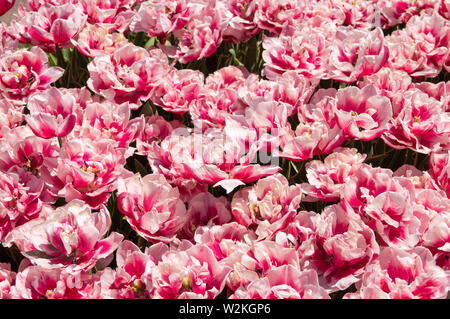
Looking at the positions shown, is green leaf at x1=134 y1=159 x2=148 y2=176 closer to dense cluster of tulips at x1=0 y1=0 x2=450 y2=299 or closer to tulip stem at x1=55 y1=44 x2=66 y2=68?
dense cluster of tulips at x1=0 y1=0 x2=450 y2=299

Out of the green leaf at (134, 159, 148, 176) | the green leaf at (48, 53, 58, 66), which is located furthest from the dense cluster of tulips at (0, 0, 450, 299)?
the green leaf at (48, 53, 58, 66)

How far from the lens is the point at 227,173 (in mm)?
1270

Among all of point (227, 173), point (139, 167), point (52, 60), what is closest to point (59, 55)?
point (52, 60)

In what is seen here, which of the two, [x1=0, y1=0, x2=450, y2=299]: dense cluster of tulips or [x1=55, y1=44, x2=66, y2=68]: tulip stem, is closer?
[x1=0, y1=0, x2=450, y2=299]: dense cluster of tulips

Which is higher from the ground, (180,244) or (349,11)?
(349,11)

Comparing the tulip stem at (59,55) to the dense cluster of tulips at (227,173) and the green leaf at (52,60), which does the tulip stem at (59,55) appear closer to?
the dense cluster of tulips at (227,173)

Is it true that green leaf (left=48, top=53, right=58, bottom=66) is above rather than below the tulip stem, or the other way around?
below

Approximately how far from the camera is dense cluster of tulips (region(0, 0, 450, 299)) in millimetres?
1100

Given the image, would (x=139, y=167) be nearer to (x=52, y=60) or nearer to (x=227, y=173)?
(x=227, y=173)

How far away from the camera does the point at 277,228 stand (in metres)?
1.17

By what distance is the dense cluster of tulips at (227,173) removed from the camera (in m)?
1.10
